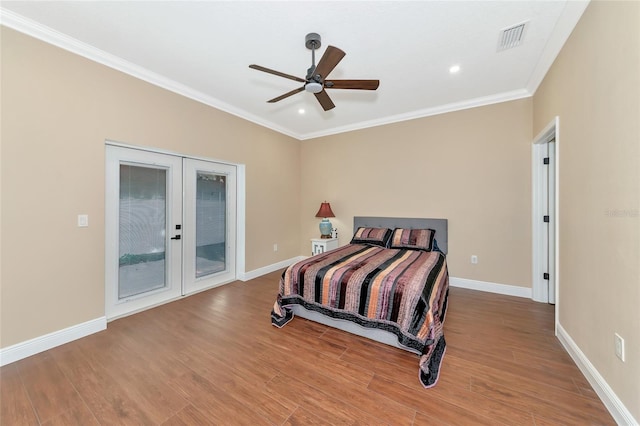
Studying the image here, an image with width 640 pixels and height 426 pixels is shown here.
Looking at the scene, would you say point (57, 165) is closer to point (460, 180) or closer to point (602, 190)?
point (602, 190)

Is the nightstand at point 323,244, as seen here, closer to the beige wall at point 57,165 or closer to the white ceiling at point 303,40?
the white ceiling at point 303,40

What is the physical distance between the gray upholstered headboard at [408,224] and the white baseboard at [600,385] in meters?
1.85

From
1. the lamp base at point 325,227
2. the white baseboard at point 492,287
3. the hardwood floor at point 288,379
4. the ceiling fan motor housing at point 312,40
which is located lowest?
the hardwood floor at point 288,379

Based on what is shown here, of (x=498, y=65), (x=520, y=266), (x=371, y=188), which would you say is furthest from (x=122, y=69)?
(x=520, y=266)

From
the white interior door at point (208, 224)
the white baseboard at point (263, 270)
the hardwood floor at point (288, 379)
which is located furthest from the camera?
the white baseboard at point (263, 270)

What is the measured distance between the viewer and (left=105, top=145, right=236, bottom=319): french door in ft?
9.43

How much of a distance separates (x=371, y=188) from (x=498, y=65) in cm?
249

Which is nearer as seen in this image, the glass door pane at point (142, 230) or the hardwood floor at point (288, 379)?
the hardwood floor at point (288, 379)

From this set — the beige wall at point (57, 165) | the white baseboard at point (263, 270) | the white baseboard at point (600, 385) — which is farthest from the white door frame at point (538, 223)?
the beige wall at point (57, 165)

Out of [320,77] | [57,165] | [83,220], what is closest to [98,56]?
[57,165]

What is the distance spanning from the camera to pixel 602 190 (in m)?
1.71

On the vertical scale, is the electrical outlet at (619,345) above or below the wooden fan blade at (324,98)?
below

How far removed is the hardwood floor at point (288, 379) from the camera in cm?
157

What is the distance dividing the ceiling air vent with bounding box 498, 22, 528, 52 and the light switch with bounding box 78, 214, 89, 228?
176 inches
